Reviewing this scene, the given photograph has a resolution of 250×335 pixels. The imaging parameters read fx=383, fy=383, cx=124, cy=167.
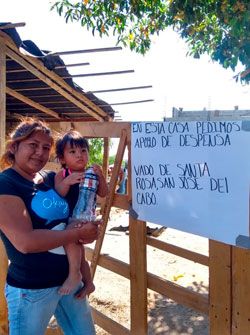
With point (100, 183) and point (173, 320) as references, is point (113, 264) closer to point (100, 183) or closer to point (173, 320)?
point (100, 183)

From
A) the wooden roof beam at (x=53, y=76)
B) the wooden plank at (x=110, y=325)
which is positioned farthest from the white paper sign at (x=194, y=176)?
the wooden roof beam at (x=53, y=76)

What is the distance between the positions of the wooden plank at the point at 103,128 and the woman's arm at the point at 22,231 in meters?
1.00

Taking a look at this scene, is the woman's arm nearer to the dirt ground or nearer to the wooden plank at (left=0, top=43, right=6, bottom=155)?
the dirt ground

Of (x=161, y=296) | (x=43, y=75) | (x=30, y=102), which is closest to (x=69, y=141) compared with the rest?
(x=161, y=296)

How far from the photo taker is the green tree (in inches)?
160

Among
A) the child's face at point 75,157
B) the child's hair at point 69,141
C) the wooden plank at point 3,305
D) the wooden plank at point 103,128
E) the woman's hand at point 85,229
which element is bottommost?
the wooden plank at point 3,305

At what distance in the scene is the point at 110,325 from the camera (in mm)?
2799

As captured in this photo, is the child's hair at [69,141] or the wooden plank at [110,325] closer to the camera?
the child's hair at [69,141]

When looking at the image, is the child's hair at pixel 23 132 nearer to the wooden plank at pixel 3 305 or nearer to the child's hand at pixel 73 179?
the child's hand at pixel 73 179

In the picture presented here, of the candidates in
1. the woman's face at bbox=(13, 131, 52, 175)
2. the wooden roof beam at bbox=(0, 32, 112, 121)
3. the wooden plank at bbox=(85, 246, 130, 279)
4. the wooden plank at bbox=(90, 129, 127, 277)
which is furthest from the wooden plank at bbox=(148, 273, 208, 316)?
the wooden roof beam at bbox=(0, 32, 112, 121)

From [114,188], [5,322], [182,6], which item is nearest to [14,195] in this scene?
[114,188]

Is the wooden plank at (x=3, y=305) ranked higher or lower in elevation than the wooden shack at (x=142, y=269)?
lower

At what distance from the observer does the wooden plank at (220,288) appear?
6.32ft

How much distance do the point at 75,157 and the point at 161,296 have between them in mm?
3150
